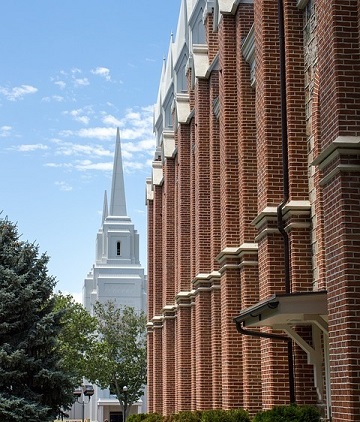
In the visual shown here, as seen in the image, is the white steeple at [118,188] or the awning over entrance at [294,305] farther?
the white steeple at [118,188]

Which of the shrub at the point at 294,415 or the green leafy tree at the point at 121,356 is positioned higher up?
the green leafy tree at the point at 121,356

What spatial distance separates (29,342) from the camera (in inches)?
1270

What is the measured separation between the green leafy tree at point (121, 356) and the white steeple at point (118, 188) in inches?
1099

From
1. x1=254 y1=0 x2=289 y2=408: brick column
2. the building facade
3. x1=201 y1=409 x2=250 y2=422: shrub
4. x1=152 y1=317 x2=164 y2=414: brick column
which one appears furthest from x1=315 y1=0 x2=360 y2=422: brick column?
the building facade

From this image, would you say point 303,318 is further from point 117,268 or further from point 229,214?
point 117,268

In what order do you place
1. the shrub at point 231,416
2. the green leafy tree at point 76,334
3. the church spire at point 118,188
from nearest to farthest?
the shrub at point 231,416, the green leafy tree at point 76,334, the church spire at point 118,188

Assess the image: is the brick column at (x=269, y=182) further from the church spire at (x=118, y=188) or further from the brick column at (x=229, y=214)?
the church spire at (x=118, y=188)

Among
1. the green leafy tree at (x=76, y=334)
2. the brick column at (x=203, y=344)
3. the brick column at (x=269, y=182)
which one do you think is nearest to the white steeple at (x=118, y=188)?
the green leafy tree at (x=76, y=334)

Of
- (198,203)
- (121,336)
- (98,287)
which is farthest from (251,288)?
(98,287)

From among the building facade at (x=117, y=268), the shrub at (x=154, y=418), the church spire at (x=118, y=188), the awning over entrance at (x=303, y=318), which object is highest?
the church spire at (x=118, y=188)

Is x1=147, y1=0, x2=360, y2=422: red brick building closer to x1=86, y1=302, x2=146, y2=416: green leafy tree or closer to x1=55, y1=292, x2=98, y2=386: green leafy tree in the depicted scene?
x1=55, y1=292, x2=98, y2=386: green leafy tree

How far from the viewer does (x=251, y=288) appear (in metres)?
19.9

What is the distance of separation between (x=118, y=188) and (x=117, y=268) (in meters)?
9.95

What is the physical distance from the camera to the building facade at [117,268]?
9944 cm
